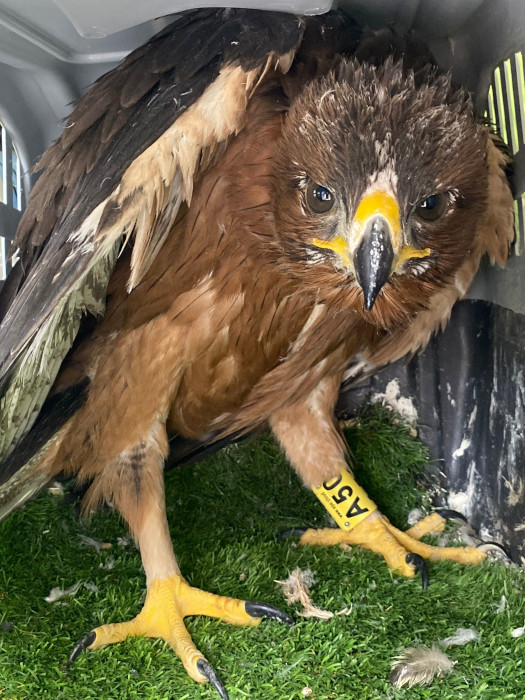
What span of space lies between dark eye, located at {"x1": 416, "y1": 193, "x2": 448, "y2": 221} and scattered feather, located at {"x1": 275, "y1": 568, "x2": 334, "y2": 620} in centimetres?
99

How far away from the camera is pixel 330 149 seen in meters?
1.37

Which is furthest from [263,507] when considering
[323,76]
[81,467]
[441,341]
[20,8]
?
[20,8]

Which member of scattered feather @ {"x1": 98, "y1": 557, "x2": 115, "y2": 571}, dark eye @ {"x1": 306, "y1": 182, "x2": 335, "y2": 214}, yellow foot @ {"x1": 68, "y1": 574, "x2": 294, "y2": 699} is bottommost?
yellow foot @ {"x1": 68, "y1": 574, "x2": 294, "y2": 699}

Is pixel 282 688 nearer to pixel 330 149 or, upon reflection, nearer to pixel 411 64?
pixel 330 149

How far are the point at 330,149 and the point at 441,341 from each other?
106cm

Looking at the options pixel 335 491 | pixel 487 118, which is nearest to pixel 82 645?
pixel 335 491

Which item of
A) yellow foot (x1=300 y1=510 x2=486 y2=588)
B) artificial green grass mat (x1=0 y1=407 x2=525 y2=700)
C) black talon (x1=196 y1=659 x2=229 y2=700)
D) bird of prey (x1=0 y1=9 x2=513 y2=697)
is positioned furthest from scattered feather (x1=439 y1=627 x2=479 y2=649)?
black talon (x1=196 y1=659 x2=229 y2=700)

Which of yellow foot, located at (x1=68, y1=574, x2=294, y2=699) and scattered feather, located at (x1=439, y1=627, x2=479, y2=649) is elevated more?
yellow foot, located at (x1=68, y1=574, x2=294, y2=699)

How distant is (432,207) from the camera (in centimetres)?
143

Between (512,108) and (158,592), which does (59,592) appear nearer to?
(158,592)

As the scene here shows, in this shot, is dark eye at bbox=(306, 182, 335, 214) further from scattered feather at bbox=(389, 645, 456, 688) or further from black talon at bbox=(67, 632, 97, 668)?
black talon at bbox=(67, 632, 97, 668)

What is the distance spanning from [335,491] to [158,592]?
25.9 inches

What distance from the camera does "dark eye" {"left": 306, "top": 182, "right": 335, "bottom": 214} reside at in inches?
55.7

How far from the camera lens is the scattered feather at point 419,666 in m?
1.45
